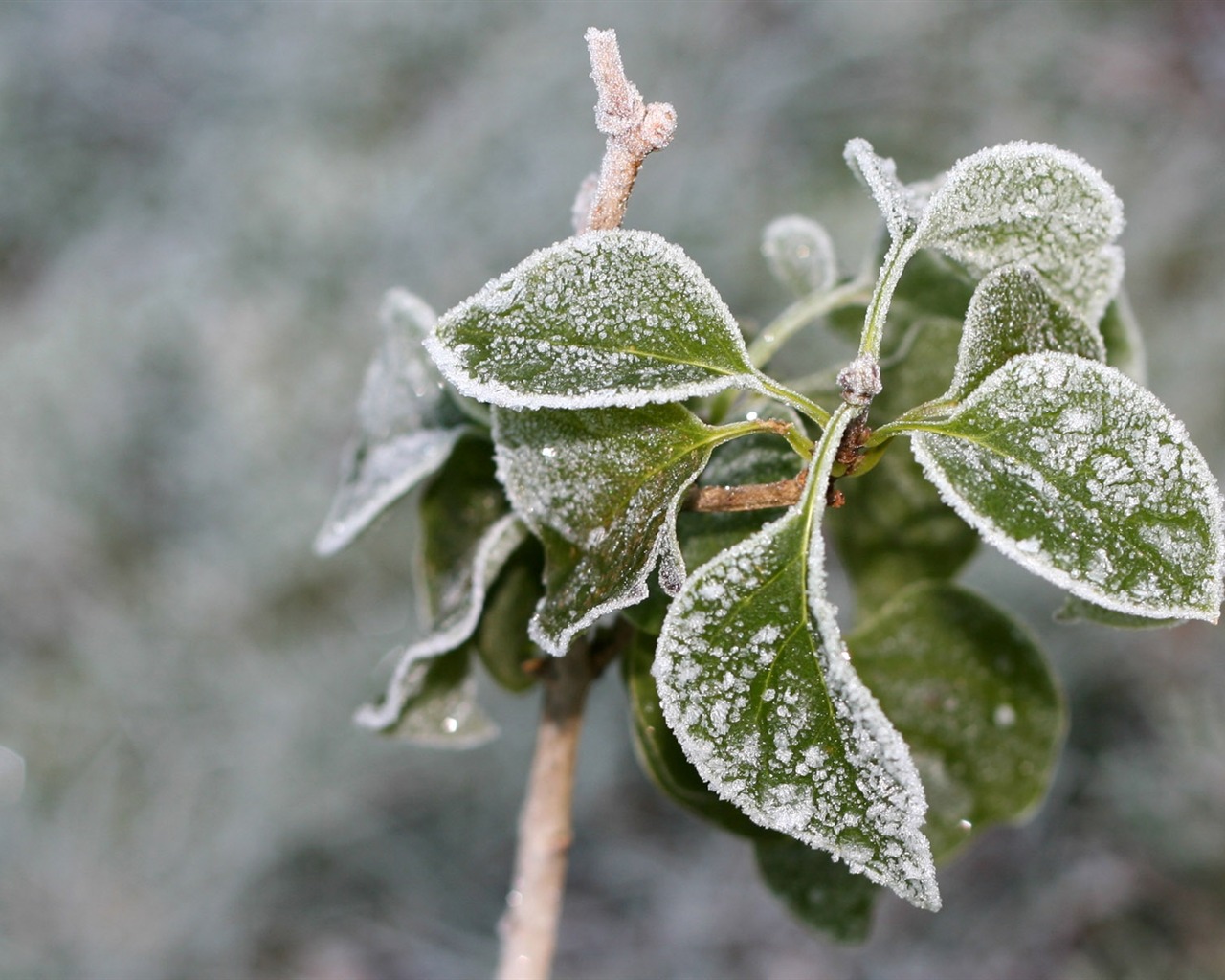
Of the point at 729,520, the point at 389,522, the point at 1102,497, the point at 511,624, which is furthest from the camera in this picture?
the point at 389,522

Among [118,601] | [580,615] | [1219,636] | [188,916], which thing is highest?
[580,615]

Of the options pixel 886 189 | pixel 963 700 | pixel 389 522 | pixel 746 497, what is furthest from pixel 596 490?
pixel 389 522

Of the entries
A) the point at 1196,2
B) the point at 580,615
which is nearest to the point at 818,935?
the point at 580,615

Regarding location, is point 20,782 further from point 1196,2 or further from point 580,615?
point 1196,2

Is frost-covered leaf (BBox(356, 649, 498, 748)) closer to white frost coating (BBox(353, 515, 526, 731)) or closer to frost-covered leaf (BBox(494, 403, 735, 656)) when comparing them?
white frost coating (BBox(353, 515, 526, 731))

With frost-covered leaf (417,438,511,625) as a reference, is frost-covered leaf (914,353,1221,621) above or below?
above

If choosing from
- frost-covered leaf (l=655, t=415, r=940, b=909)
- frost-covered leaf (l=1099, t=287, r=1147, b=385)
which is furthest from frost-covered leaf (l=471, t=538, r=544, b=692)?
frost-covered leaf (l=1099, t=287, r=1147, b=385)

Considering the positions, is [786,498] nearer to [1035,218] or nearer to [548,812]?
[1035,218]
